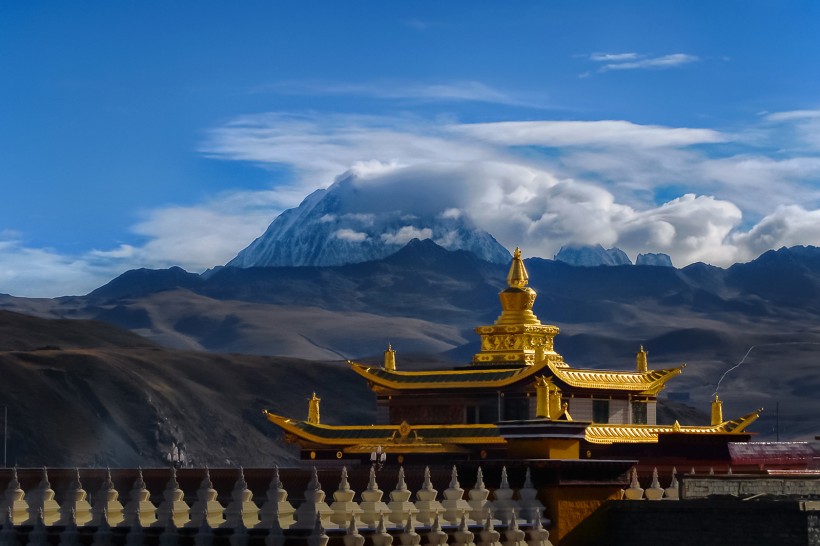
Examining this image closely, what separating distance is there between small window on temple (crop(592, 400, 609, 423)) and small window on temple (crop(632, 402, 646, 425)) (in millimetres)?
1434

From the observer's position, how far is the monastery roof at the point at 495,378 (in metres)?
51.4

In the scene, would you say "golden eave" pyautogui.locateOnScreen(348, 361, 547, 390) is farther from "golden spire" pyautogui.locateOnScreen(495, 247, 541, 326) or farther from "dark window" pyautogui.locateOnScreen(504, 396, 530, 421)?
"golden spire" pyautogui.locateOnScreen(495, 247, 541, 326)

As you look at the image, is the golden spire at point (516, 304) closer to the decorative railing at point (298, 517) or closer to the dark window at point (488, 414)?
the dark window at point (488, 414)

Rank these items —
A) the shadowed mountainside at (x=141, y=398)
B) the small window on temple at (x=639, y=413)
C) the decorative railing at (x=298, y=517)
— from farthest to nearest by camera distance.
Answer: the shadowed mountainside at (x=141, y=398) < the small window on temple at (x=639, y=413) < the decorative railing at (x=298, y=517)

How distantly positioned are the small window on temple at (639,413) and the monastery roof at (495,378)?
0.50m

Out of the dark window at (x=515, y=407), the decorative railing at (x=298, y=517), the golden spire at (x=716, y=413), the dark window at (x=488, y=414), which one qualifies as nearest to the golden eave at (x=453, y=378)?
the dark window at (x=515, y=407)

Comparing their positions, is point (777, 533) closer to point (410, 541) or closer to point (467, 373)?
point (410, 541)

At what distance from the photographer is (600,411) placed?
177 feet

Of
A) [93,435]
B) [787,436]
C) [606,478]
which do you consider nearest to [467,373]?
[606,478]

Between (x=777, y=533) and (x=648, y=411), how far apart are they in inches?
1067

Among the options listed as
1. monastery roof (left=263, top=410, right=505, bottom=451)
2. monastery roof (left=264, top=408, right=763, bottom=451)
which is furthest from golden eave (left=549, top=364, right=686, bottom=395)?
monastery roof (left=263, top=410, right=505, bottom=451)

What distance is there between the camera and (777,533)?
29.1 meters

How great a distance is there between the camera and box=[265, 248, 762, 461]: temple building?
167 ft

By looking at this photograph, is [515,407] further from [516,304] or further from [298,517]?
[298,517]
